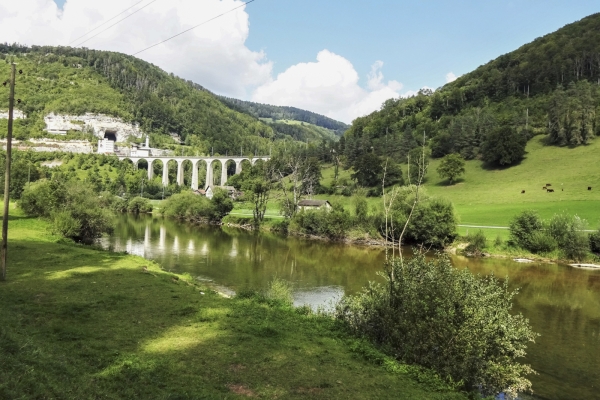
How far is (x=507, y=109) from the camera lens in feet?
375

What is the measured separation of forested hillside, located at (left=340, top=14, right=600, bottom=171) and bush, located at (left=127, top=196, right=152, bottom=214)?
5343 centimetres

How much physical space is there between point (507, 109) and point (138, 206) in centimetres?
10379

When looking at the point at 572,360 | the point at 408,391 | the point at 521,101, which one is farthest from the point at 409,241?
the point at 521,101

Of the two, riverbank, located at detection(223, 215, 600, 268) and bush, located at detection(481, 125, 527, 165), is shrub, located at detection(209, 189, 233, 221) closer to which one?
riverbank, located at detection(223, 215, 600, 268)

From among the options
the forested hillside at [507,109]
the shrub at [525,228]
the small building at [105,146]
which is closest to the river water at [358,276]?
the shrub at [525,228]

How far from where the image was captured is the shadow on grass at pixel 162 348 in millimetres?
8812

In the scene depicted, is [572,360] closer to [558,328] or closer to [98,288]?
[558,328]

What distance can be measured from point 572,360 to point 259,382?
15.6m

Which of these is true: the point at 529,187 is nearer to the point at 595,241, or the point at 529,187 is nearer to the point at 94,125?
the point at 595,241

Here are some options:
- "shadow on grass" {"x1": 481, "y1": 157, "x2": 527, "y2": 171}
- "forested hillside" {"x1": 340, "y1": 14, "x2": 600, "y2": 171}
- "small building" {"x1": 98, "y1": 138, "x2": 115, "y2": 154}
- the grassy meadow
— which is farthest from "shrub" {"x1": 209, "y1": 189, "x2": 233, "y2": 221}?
"small building" {"x1": 98, "y1": 138, "x2": 115, "y2": 154}

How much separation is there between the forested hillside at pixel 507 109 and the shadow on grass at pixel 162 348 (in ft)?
272

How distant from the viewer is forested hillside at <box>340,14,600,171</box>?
8625 centimetres

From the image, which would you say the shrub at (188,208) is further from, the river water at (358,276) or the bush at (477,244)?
the bush at (477,244)

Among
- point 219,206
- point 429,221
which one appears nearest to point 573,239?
point 429,221
